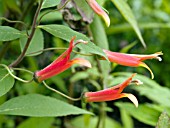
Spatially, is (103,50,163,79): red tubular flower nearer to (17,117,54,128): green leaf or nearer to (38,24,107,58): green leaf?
(38,24,107,58): green leaf

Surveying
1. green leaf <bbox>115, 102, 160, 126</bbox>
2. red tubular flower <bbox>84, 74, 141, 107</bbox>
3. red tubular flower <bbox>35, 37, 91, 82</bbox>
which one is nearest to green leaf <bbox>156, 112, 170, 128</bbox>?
red tubular flower <bbox>84, 74, 141, 107</bbox>

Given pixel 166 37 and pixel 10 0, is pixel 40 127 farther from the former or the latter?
pixel 166 37

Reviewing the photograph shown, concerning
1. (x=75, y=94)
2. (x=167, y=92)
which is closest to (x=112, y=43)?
(x=75, y=94)

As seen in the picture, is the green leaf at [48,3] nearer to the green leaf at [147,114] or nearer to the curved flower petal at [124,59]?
the curved flower petal at [124,59]

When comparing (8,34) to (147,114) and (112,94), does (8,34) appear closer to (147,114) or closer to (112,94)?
(112,94)

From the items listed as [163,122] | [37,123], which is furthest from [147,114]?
[163,122]

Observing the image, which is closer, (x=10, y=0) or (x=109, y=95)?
(x=109, y=95)
